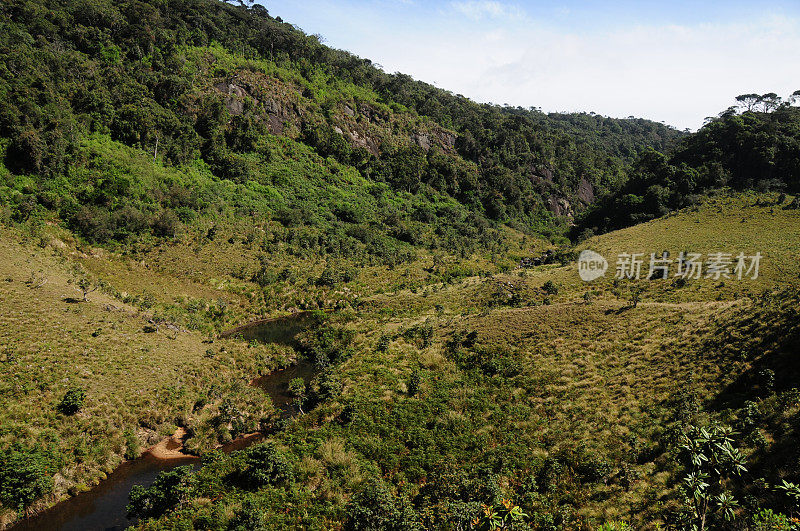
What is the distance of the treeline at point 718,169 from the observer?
75500 millimetres

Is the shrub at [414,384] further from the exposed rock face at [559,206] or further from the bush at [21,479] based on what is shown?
the exposed rock face at [559,206]

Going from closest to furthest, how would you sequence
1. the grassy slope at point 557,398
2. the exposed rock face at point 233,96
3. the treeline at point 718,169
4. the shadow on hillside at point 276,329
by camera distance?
the grassy slope at point 557,398 → the shadow on hillside at point 276,329 → the treeline at point 718,169 → the exposed rock face at point 233,96

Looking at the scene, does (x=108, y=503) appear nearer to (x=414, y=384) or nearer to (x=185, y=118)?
(x=414, y=384)

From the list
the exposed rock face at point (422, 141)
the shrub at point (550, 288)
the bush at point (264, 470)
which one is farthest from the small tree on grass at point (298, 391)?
the exposed rock face at point (422, 141)

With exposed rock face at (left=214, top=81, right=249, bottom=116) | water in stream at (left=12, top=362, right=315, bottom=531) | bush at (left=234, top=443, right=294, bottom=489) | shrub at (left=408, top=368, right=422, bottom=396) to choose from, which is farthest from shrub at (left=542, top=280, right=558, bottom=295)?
exposed rock face at (left=214, top=81, right=249, bottom=116)

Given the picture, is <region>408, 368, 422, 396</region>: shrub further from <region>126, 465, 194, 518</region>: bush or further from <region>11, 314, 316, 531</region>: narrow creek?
<region>126, 465, 194, 518</region>: bush

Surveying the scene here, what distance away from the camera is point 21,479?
61.9ft

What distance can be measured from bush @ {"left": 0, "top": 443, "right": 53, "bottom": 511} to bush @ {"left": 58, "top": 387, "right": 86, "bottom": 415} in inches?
139

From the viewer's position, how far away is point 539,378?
28.3 meters

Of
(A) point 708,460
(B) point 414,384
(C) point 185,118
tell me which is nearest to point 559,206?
(C) point 185,118

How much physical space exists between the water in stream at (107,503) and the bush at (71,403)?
15.0 ft

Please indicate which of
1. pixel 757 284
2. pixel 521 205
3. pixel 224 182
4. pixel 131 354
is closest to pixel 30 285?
pixel 131 354

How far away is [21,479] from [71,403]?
538 cm

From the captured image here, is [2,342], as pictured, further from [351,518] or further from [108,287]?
[351,518]
